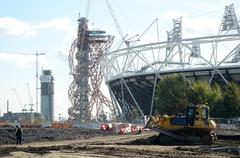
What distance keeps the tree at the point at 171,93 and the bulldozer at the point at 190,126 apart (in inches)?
1516

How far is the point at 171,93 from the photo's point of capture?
79.4m

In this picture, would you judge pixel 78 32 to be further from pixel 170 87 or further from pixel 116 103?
pixel 170 87

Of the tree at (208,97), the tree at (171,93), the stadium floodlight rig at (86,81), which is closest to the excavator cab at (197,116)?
the tree at (171,93)

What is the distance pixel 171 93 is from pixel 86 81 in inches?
2690

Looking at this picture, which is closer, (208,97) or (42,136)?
(42,136)

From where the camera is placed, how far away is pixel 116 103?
116375 millimetres

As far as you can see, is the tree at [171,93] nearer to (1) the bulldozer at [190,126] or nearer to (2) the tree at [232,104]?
(2) the tree at [232,104]

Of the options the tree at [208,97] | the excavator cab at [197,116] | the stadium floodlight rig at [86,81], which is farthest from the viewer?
the stadium floodlight rig at [86,81]

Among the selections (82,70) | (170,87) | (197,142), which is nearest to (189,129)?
(197,142)

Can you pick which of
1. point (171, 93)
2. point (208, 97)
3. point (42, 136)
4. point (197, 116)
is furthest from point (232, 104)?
point (197, 116)

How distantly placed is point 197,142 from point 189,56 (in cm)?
6930

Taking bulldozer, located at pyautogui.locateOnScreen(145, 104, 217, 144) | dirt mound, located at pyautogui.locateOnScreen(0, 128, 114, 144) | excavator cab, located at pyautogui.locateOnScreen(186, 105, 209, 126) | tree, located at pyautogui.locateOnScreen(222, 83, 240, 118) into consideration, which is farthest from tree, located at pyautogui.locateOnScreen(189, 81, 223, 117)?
excavator cab, located at pyautogui.locateOnScreen(186, 105, 209, 126)

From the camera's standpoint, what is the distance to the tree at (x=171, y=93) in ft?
253

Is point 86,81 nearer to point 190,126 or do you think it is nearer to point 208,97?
point 208,97
